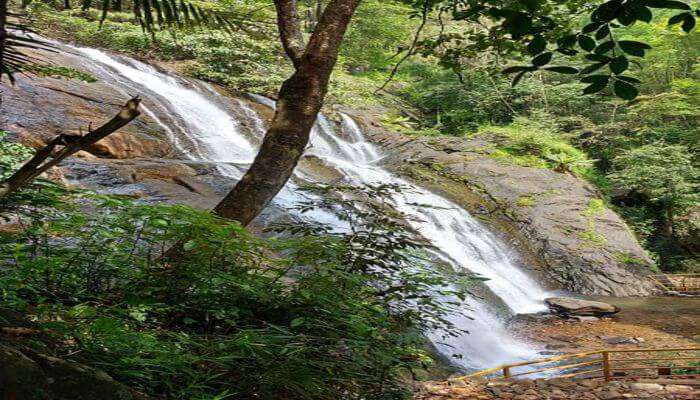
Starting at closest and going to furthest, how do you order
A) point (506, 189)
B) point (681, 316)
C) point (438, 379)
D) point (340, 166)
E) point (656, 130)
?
point (438, 379) → point (681, 316) → point (340, 166) → point (506, 189) → point (656, 130)

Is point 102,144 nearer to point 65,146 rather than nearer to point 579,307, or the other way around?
point 65,146

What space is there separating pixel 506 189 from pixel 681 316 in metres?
5.49

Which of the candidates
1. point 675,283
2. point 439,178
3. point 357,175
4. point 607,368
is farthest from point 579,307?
point 357,175

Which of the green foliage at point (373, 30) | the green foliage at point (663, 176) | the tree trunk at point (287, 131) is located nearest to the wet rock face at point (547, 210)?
the green foliage at point (663, 176)

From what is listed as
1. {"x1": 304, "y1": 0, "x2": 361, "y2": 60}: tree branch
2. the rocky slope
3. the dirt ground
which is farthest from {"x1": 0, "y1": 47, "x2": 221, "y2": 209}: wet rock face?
the dirt ground

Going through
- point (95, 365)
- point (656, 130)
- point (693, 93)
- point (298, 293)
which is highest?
point (693, 93)

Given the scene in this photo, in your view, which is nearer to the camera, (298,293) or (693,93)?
(298,293)

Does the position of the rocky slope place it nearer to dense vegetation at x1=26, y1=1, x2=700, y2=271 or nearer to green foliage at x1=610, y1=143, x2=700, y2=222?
dense vegetation at x1=26, y1=1, x2=700, y2=271

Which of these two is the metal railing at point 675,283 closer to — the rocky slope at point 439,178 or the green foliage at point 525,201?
the rocky slope at point 439,178

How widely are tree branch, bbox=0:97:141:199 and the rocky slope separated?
6.55m

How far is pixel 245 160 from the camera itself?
13.2m

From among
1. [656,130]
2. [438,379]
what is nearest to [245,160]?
[438,379]

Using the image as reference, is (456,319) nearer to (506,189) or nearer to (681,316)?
(681,316)

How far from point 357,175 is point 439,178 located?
2974 mm
